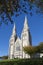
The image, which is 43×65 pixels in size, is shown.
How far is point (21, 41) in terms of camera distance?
3570 inches

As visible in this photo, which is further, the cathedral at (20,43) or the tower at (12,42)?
the tower at (12,42)

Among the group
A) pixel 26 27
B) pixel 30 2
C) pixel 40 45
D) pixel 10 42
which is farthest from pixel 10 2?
pixel 10 42

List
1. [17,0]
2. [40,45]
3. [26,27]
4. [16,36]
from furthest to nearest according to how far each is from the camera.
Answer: [16,36] → [26,27] → [40,45] → [17,0]

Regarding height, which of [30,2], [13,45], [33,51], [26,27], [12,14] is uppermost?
[26,27]

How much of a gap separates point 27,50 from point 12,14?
6144cm

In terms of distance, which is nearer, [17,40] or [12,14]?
[12,14]

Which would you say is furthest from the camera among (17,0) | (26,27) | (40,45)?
(26,27)

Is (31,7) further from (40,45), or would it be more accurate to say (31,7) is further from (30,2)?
(40,45)

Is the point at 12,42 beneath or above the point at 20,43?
above

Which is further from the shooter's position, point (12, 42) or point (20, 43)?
point (12, 42)

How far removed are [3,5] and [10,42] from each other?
287ft

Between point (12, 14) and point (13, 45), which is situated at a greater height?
point (13, 45)

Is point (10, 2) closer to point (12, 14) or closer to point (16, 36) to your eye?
point (12, 14)

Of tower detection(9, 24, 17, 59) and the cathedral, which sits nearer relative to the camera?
the cathedral
